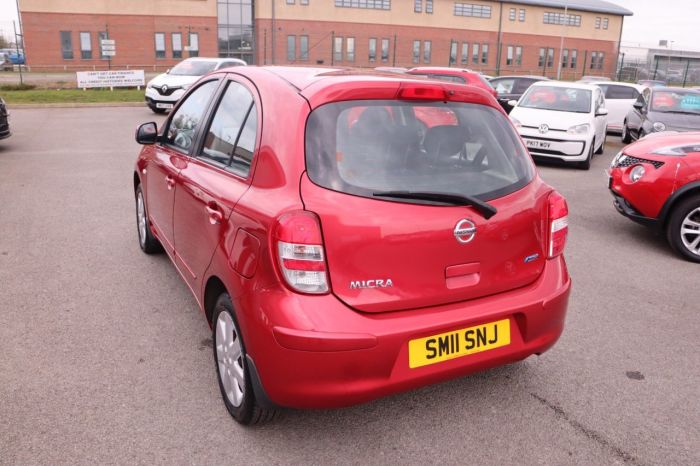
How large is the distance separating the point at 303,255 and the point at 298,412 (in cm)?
101

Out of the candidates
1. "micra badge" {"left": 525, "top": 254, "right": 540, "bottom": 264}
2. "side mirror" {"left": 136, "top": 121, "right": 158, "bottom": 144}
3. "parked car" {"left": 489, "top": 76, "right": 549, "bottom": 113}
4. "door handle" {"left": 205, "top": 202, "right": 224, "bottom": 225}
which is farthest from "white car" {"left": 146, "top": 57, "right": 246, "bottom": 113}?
"micra badge" {"left": 525, "top": 254, "right": 540, "bottom": 264}

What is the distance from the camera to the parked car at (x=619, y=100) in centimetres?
1606

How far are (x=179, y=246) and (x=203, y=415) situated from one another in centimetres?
120

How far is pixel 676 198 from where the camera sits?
19.0ft

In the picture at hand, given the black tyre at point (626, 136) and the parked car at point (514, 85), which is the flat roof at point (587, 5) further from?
the black tyre at point (626, 136)

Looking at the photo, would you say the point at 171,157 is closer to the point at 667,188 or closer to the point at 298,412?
the point at 298,412

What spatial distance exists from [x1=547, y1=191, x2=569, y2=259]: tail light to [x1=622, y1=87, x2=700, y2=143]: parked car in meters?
8.90

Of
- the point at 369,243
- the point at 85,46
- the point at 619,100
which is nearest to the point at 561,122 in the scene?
the point at 619,100

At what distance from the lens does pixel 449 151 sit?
2811 mm

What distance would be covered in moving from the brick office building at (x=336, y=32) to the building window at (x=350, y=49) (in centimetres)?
11

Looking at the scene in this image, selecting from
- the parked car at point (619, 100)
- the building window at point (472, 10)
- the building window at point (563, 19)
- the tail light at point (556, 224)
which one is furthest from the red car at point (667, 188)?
the building window at point (563, 19)

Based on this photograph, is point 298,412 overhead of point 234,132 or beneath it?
beneath

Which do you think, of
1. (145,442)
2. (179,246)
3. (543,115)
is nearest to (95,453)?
(145,442)

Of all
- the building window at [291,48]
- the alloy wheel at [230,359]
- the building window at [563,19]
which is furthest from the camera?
the building window at [563,19]
